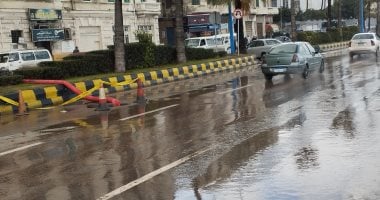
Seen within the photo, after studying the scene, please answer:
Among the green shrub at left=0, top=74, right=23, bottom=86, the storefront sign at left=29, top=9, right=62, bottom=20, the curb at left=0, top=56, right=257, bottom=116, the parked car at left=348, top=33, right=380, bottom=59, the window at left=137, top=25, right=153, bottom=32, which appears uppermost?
the storefront sign at left=29, top=9, right=62, bottom=20

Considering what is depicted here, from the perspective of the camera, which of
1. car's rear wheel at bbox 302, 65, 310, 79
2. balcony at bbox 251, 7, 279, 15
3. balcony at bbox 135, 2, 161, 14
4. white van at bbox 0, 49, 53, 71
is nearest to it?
car's rear wheel at bbox 302, 65, 310, 79

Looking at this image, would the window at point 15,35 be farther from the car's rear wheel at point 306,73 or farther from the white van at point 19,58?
the car's rear wheel at point 306,73

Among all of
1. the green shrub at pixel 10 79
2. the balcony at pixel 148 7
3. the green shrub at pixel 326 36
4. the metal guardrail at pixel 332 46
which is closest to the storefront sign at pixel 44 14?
the balcony at pixel 148 7

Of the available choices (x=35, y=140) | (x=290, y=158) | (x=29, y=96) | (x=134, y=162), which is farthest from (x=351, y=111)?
(x=29, y=96)

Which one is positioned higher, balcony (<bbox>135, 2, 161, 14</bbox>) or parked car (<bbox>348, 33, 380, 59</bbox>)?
A: balcony (<bbox>135, 2, 161, 14</bbox>)

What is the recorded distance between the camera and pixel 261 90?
57.7 ft

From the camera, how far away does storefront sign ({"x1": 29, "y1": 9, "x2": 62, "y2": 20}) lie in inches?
1441

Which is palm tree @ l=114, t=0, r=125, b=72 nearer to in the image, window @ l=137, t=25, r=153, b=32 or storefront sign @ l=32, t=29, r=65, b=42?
storefront sign @ l=32, t=29, r=65, b=42

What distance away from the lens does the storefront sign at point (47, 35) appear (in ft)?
121

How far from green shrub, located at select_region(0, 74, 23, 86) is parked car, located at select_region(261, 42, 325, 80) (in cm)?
890

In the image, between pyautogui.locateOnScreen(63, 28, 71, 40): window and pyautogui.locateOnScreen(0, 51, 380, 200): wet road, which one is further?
pyautogui.locateOnScreen(63, 28, 71, 40): window

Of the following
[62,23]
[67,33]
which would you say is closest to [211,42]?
[67,33]

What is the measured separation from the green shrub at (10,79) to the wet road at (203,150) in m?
4.77

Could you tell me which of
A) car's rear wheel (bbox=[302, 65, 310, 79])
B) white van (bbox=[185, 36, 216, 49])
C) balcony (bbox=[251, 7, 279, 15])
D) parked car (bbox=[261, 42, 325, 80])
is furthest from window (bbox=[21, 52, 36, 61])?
balcony (bbox=[251, 7, 279, 15])
